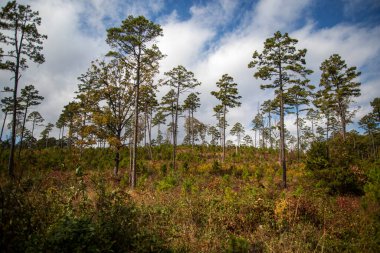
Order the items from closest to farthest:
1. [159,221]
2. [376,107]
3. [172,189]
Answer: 1. [159,221]
2. [172,189]
3. [376,107]

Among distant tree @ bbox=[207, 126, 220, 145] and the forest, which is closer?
the forest

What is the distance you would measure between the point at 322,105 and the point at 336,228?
922 inches

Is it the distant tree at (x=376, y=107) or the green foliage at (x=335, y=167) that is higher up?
the distant tree at (x=376, y=107)

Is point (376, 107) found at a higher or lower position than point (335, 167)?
higher

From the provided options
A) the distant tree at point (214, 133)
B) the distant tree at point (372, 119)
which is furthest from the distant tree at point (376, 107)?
the distant tree at point (214, 133)

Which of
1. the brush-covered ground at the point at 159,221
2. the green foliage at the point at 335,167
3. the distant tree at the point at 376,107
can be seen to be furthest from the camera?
the distant tree at the point at 376,107

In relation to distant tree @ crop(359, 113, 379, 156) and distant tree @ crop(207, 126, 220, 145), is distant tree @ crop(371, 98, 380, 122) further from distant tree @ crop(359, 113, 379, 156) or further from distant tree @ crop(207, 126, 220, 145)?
distant tree @ crop(207, 126, 220, 145)

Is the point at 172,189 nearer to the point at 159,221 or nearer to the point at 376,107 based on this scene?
the point at 159,221

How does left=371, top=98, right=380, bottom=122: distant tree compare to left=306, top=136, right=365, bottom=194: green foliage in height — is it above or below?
above

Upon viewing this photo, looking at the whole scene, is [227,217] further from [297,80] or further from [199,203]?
[297,80]

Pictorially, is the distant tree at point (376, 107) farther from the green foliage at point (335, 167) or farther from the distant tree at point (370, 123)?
the green foliage at point (335, 167)

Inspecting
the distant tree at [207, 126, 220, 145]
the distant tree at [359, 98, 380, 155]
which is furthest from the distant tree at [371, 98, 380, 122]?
the distant tree at [207, 126, 220, 145]

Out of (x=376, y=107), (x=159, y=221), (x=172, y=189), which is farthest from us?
(x=376, y=107)

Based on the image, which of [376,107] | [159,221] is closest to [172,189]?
[159,221]
